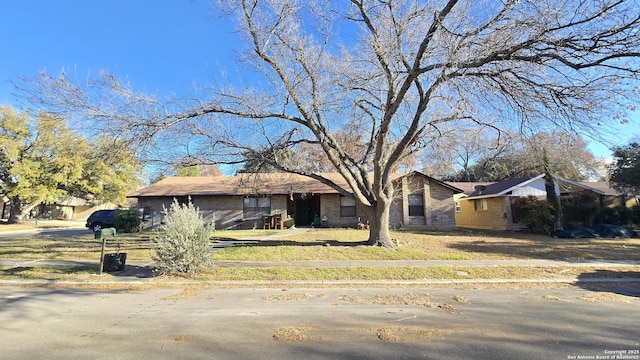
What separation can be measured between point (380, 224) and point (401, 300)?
640 centimetres

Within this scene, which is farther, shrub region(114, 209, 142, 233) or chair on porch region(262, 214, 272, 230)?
chair on porch region(262, 214, 272, 230)

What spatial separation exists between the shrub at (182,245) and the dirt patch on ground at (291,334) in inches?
212

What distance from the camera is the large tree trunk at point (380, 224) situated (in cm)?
1362

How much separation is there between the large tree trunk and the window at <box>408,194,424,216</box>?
1214cm

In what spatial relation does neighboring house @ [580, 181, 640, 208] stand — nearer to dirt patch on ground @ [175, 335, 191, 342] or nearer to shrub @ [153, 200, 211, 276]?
shrub @ [153, 200, 211, 276]

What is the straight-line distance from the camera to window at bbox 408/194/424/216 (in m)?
25.4

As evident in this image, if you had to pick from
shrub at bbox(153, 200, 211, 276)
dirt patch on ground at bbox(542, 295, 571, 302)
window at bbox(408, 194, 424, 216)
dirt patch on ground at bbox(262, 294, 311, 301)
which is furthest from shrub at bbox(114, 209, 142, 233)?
dirt patch on ground at bbox(542, 295, 571, 302)

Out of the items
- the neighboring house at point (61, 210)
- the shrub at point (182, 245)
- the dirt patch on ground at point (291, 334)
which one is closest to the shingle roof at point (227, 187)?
the shrub at point (182, 245)

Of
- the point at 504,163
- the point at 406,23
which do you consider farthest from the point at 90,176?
the point at 504,163

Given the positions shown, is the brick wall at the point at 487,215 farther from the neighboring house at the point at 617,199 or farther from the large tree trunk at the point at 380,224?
the large tree trunk at the point at 380,224

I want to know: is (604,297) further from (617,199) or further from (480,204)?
(480,204)

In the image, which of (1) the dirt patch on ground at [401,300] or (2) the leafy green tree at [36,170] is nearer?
(1) the dirt patch on ground at [401,300]

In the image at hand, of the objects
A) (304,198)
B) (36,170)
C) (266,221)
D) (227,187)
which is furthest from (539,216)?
(36,170)

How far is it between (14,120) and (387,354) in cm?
4311
